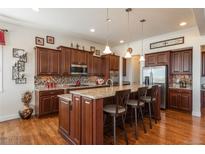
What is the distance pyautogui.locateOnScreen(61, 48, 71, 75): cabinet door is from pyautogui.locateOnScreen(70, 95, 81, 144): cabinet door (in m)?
2.61

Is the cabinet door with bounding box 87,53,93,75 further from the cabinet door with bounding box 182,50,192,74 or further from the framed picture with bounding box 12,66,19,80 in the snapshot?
the cabinet door with bounding box 182,50,192,74

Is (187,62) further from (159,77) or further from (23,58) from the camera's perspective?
(23,58)

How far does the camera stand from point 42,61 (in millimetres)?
4422

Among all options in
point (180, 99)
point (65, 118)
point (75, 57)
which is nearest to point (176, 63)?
A: point (180, 99)

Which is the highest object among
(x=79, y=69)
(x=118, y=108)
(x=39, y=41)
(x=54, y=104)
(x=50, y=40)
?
(x=50, y=40)

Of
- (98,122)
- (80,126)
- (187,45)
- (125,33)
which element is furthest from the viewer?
(125,33)

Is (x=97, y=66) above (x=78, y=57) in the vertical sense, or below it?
below

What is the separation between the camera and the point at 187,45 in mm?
4668

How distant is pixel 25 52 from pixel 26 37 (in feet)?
1.62

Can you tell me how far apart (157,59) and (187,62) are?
1016 millimetres
